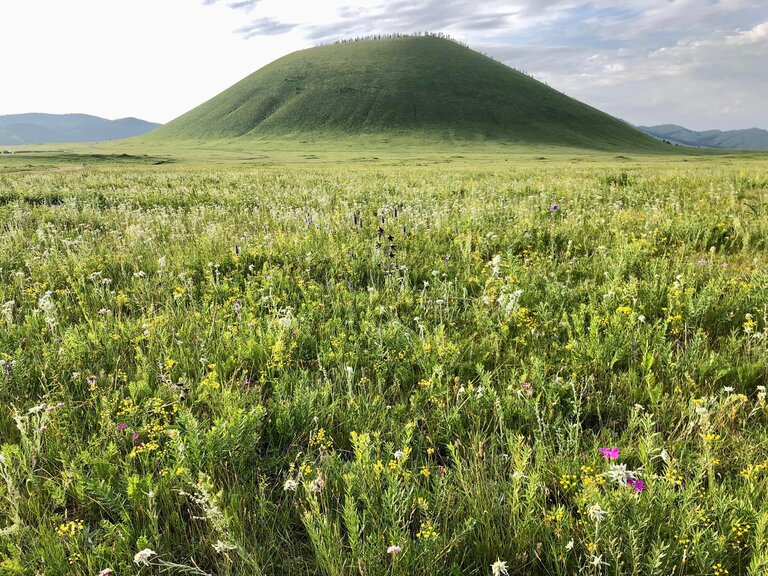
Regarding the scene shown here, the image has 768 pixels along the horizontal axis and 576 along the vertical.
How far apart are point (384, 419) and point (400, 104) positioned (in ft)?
507

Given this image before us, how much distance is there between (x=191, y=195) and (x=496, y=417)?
12.7 m

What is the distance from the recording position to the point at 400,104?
477ft

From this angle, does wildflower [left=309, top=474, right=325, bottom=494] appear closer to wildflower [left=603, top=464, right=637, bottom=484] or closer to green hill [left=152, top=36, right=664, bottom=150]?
wildflower [left=603, top=464, right=637, bottom=484]

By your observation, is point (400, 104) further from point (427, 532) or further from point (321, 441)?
point (427, 532)

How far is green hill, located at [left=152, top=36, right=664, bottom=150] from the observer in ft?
447

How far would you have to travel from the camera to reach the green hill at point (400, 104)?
5369 inches

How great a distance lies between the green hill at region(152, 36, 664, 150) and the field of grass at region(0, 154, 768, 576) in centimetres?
12992

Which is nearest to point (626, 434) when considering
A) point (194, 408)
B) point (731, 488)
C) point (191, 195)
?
point (731, 488)

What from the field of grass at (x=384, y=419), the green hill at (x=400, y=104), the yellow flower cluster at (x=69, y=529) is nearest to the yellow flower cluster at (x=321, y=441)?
the field of grass at (x=384, y=419)

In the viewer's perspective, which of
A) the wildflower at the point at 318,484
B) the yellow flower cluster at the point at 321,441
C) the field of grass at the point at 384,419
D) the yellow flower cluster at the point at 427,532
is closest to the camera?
the yellow flower cluster at the point at 427,532

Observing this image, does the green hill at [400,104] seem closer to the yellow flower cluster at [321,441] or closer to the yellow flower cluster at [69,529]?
the yellow flower cluster at [321,441]

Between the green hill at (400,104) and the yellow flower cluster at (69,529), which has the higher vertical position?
the green hill at (400,104)

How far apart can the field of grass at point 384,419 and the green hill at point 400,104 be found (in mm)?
129923

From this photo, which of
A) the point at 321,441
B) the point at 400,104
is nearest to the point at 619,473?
the point at 321,441
